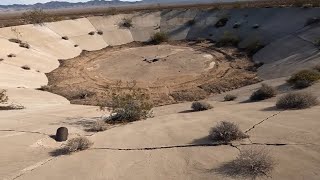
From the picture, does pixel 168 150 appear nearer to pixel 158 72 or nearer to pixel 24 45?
pixel 158 72

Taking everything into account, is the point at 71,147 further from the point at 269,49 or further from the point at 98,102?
the point at 269,49

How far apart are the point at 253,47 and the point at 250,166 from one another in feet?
106

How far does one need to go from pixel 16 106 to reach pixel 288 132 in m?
15.1

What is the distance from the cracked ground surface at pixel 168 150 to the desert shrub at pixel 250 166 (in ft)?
0.53

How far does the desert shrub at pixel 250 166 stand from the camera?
6.98m

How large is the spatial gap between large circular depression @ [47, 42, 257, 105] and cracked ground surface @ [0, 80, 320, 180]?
13.1 m

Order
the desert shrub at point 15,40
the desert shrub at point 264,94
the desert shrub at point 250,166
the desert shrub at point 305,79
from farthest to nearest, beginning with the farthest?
the desert shrub at point 15,40
the desert shrub at point 305,79
the desert shrub at point 264,94
the desert shrub at point 250,166

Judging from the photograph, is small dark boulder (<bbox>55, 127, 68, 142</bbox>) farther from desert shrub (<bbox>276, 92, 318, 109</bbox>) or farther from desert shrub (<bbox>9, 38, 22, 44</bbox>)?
desert shrub (<bbox>9, 38, 22, 44</bbox>)

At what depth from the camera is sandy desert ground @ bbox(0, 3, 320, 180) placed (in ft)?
27.2

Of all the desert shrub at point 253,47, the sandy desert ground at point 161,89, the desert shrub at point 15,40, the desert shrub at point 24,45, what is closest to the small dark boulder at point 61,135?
the sandy desert ground at point 161,89

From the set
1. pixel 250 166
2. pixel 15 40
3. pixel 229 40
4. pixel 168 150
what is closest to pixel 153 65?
pixel 229 40

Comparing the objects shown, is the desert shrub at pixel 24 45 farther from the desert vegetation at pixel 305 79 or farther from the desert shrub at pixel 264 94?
the desert vegetation at pixel 305 79

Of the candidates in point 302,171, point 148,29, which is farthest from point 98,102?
point 148,29

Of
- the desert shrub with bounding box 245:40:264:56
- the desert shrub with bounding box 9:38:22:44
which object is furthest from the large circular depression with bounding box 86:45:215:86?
the desert shrub with bounding box 9:38:22:44
